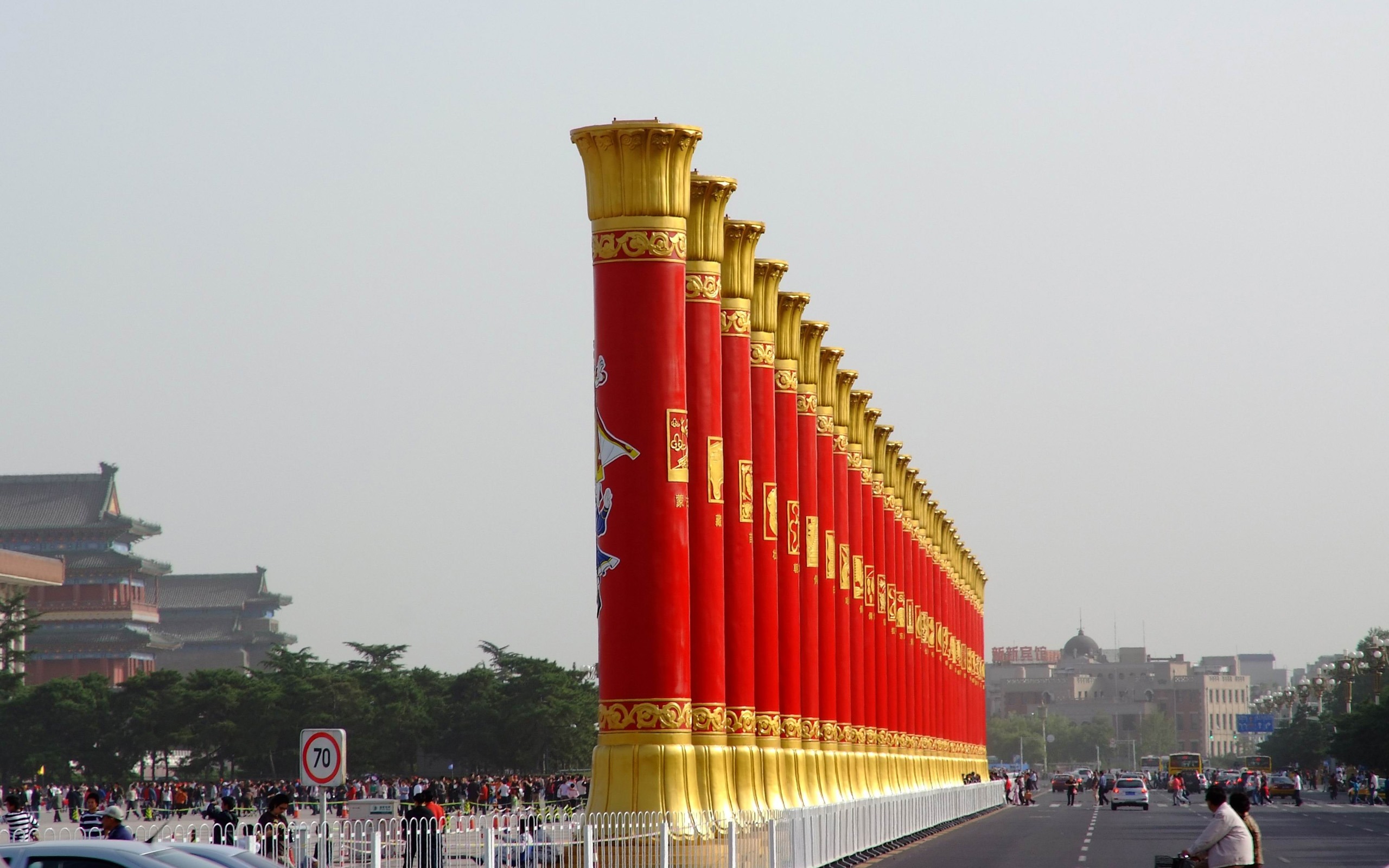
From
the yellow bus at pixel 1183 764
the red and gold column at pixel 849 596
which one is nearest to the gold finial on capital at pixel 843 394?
the red and gold column at pixel 849 596

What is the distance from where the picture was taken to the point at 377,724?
93188mm

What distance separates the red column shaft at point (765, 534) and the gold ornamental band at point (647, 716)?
841cm

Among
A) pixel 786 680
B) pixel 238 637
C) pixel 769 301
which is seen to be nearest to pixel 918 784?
pixel 786 680

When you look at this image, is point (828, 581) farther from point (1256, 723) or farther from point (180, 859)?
point (1256, 723)

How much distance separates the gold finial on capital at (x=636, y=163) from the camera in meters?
28.9

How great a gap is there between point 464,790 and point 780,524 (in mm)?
28640

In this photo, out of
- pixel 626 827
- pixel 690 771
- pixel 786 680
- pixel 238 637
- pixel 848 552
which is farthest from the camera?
pixel 238 637

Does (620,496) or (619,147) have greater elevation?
(619,147)

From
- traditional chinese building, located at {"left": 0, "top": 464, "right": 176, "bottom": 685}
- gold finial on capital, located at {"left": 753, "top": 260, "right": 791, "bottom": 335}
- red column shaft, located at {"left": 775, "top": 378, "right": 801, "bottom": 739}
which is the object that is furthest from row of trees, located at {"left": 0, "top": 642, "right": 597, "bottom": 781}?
gold finial on capital, located at {"left": 753, "top": 260, "right": 791, "bottom": 335}

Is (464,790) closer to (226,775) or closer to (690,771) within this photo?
(226,775)

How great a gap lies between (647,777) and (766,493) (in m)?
10.0

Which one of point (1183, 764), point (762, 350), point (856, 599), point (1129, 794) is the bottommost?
point (1183, 764)

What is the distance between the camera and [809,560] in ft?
145

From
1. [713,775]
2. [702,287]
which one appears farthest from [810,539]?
A: [713,775]
